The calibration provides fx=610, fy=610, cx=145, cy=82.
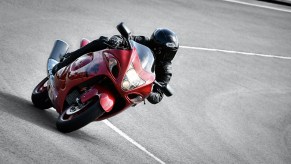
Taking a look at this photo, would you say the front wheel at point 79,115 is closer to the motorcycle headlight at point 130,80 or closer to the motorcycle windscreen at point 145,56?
the motorcycle headlight at point 130,80

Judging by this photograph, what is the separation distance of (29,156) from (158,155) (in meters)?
2.81

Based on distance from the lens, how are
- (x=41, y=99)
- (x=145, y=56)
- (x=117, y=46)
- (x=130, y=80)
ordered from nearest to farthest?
(x=130, y=80) < (x=117, y=46) < (x=145, y=56) < (x=41, y=99)

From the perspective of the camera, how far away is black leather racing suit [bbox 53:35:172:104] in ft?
28.6

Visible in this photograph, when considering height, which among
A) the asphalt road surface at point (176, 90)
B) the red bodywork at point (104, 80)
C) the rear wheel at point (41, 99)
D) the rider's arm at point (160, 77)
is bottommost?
the asphalt road surface at point (176, 90)

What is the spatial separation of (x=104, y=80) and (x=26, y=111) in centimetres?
136

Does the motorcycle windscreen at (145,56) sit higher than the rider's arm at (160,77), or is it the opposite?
the motorcycle windscreen at (145,56)

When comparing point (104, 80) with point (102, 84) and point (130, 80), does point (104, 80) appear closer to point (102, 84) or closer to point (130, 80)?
point (102, 84)

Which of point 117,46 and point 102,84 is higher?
point 117,46

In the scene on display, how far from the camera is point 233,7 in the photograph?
24.0 metres

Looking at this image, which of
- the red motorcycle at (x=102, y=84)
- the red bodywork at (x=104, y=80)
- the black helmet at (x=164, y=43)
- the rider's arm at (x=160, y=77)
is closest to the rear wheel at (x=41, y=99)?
the red motorcycle at (x=102, y=84)

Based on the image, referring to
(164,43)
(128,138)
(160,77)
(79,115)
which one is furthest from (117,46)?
(128,138)

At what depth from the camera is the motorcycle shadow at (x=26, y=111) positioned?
28.0 ft

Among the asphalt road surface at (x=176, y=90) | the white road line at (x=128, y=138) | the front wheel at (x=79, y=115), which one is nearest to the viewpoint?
the front wheel at (x=79, y=115)

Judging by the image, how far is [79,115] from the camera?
8109 millimetres
